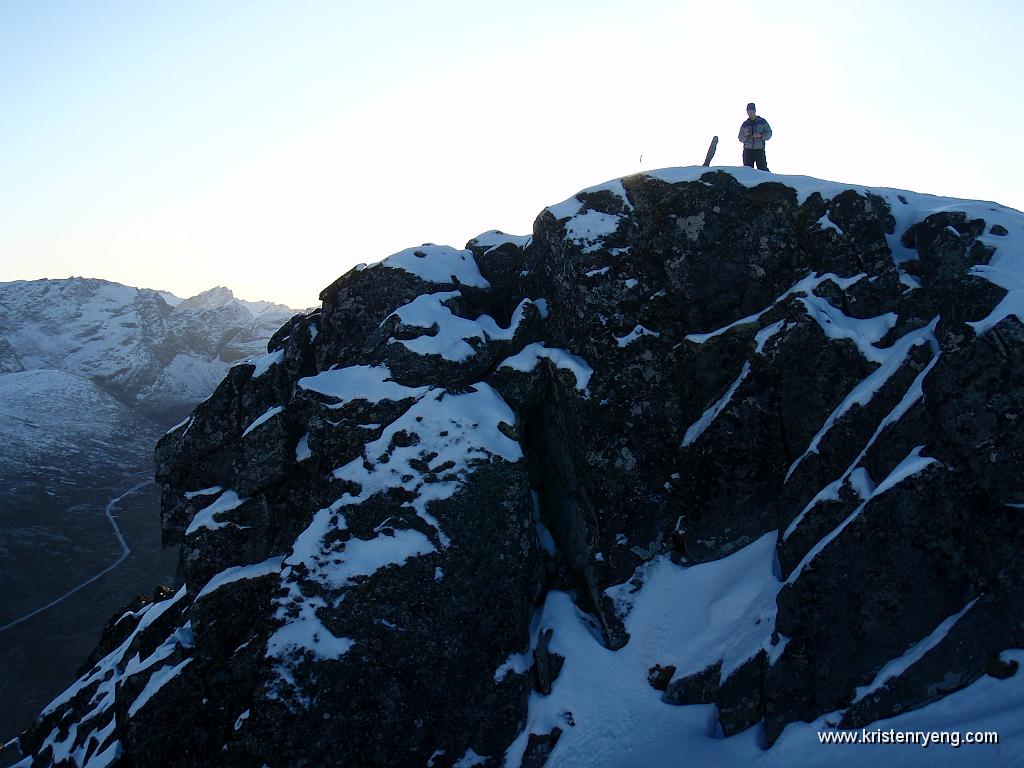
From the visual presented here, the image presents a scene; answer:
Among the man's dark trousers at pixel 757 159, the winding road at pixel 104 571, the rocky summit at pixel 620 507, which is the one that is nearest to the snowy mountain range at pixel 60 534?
the winding road at pixel 104 571

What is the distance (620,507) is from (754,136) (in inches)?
767

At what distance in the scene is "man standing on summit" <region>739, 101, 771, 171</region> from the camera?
1142 inches

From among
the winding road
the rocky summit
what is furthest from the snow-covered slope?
the rocky summit

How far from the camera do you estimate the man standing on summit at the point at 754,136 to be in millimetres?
29000

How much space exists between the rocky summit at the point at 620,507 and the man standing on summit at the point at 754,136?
154 inches

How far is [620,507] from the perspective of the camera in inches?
903

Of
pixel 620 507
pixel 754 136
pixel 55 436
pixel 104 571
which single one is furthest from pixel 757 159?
pixel 55 436

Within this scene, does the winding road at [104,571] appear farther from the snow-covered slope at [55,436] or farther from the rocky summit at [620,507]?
the rocky summit at [620,507]

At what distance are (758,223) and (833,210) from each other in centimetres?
277

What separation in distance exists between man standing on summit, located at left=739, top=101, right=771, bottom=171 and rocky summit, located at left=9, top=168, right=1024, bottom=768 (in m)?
Answer: 3.91

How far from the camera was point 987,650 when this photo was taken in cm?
1526

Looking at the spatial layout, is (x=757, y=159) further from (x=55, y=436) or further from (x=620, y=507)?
(x=55, y=436)

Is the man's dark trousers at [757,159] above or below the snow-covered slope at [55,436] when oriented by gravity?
above

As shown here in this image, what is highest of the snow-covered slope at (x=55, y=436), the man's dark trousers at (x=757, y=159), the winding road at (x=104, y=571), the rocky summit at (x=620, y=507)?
the man's dark trousers at (x=757, y=159)
